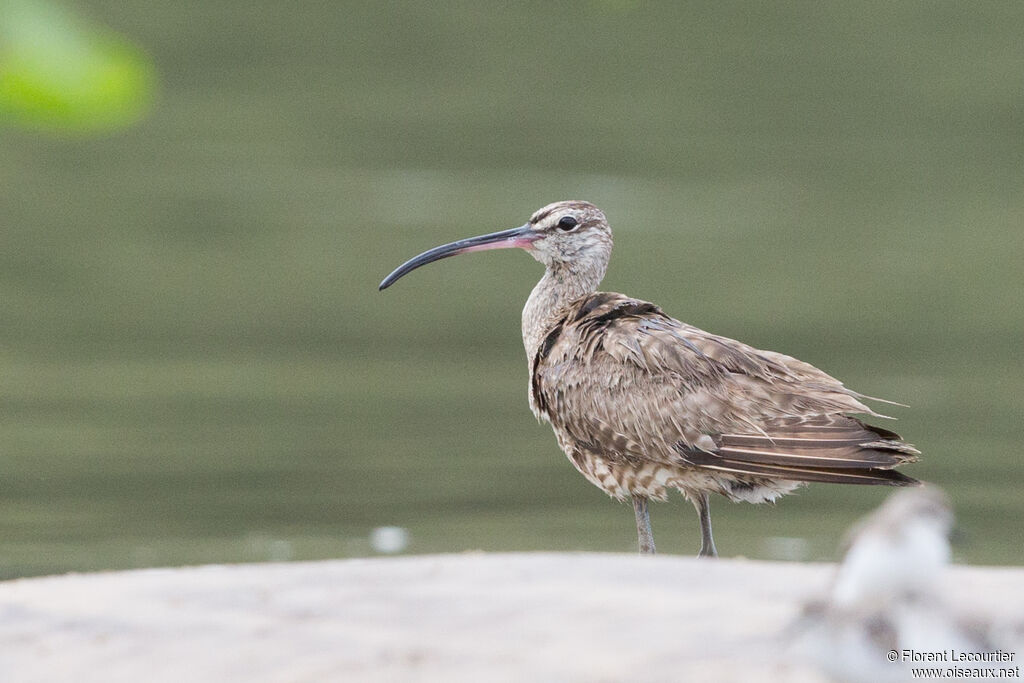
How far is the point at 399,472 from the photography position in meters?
13.2

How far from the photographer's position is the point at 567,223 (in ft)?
30.4

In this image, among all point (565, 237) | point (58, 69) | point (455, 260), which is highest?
point (455, 260)

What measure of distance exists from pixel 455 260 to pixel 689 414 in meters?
→ 15.2

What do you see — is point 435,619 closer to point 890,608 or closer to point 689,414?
point 890,608

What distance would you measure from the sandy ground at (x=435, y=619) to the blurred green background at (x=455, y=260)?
3.62 ft

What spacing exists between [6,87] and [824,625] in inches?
115

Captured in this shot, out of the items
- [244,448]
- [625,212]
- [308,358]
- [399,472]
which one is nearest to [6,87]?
[399,472]

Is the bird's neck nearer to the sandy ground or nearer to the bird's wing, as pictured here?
the bird's wing

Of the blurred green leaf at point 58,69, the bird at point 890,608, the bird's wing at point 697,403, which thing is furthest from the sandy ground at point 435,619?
the blurred green leaf at point 58,69

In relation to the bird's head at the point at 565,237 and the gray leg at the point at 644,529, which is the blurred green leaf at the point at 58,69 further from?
the bird's head at the point at 565,237

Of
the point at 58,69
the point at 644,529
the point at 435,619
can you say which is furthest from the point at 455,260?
the point at 58,69

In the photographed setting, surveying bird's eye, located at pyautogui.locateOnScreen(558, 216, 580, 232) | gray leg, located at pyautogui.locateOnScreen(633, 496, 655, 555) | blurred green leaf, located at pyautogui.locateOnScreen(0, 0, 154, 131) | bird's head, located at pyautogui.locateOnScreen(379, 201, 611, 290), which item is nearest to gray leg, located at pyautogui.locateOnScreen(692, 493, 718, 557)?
gray leg, located at pyautogui.locateOnScreen(633, 496, 655, 555)

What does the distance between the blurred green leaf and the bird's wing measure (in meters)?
5.31

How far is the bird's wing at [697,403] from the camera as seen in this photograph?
7.54 metres
